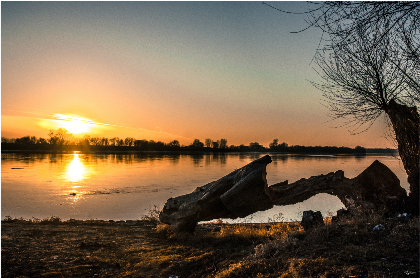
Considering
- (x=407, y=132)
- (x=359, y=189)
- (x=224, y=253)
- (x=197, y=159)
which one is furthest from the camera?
(x=197, y=159)

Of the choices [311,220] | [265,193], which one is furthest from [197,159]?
[311,220]

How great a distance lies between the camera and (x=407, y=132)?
32.9 feet

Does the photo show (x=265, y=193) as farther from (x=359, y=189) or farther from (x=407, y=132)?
(x=407, y=132)

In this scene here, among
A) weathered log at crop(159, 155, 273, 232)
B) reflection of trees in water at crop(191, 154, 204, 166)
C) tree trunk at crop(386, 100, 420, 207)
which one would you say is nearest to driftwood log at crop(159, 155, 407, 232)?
weathered log at crop(159, 155, 273, 232)

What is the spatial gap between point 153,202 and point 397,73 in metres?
18.6

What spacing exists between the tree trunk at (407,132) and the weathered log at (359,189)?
716mm

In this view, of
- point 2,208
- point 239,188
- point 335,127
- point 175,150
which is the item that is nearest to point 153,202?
point 2,208

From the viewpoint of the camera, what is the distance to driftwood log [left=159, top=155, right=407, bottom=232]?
31.6ft

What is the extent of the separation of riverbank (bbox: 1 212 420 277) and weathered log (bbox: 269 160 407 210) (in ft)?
4.10

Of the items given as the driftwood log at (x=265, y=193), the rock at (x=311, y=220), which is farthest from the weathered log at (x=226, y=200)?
the rock at (x=311, y=220)

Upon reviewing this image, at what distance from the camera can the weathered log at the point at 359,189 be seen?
30.3ft

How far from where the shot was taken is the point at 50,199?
890 inches

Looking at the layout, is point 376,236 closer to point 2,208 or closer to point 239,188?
point 239,188

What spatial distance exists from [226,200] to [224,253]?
2.15 meters
